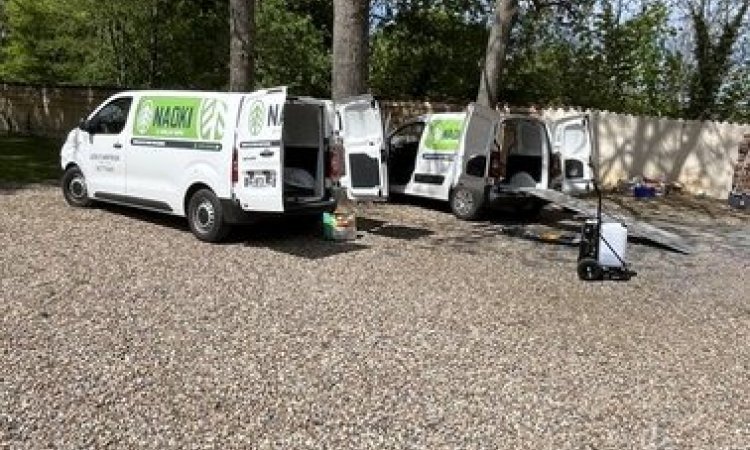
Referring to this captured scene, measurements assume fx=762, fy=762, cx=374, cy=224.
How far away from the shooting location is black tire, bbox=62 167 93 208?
10.5 metres

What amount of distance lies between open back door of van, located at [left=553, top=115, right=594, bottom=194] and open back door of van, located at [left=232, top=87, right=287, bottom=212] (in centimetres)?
550

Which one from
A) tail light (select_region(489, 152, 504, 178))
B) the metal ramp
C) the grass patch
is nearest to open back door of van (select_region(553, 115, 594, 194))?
the metal ramp

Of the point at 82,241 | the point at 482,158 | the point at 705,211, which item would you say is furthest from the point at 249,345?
the point at 705,211

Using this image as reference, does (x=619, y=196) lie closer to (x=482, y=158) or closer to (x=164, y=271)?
(x=482, y=158)

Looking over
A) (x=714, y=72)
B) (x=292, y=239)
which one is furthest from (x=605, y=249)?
(x=714, y=72)

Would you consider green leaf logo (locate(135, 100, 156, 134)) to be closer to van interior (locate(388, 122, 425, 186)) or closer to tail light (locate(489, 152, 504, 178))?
van interior (locate(388, 122, 425, 186))

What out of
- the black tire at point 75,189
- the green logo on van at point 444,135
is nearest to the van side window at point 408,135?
the green logo on van at point 444,135

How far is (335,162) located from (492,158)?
2.91 meters

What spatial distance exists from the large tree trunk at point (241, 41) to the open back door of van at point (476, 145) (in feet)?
13.8

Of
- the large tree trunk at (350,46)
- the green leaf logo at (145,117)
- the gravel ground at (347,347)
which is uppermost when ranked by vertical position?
the large tree trunk at (350,46)

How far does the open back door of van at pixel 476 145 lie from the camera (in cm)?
1140

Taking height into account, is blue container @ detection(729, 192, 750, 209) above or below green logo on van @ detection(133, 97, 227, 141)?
below

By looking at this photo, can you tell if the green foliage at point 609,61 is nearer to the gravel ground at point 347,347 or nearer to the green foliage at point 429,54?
the green foliage at point 429,54

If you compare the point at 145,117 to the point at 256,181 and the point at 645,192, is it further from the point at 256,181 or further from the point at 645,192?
the point at 645,192
